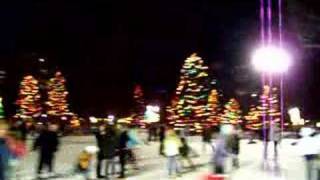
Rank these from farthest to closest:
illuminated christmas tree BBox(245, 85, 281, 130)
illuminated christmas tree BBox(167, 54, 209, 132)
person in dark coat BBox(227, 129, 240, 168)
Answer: illuminated christmas tree BBox(167, 54, 209, 132) → illuminated christmas tree BBox(245, 85, 281, 130) → person in dark coat BBox(227, 129, 240, 168)

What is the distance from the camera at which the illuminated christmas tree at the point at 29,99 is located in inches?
2891

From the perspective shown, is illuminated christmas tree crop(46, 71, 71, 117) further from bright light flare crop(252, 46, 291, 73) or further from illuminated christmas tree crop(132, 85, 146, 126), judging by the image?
bright light flare crop(252, 46, 291, 73)

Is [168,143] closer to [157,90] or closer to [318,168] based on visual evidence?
[318,168]

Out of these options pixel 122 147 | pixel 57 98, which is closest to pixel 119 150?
pixel 122 147

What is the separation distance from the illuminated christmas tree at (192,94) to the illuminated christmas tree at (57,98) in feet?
36.2

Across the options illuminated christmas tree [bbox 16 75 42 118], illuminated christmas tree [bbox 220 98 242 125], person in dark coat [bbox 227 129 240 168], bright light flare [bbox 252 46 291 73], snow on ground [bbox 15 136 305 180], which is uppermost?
illuminated christmas tree [bbox 16 75 42 118]

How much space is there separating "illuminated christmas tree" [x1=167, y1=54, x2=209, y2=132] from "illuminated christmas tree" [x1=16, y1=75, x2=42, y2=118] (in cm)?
1449

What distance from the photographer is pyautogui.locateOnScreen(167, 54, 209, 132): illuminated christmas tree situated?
6419cm

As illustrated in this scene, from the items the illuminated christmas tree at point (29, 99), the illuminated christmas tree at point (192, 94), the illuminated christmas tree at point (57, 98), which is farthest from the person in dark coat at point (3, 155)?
the illuminated christmas tree at point (29, 99)

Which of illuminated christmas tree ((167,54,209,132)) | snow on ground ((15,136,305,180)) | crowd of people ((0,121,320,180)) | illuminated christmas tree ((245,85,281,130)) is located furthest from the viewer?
illuminated christmas tree ((167,54,209,132))

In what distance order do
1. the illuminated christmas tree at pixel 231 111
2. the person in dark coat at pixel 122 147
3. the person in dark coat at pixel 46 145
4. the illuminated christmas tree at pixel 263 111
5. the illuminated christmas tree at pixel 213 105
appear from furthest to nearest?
the illuminated christmas tree at pixel 213 105
the illuminated christmas tree at pixel 231 111
the illuminated christmas tree at pixel 263 111
the person in dark coat at pixel 122 147
the person in dark coat at pixel 46 145

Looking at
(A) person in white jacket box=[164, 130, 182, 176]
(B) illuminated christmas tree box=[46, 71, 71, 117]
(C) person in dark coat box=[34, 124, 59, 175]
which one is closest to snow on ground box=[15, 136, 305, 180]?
(A) person in white jacket box=[164, 130, 182, 176]

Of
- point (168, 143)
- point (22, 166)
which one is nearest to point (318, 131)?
point (168, 143)

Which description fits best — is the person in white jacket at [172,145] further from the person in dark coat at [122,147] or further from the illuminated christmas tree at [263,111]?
the illuminated christmas tree at [263,111]
